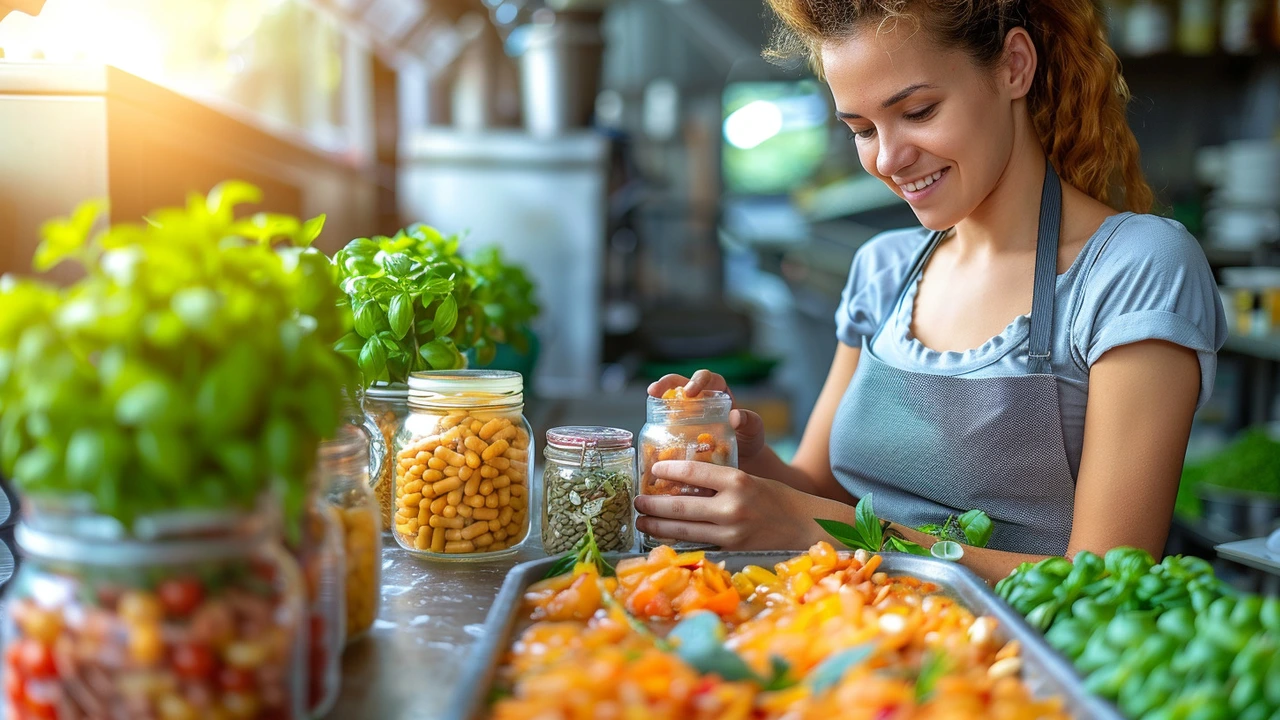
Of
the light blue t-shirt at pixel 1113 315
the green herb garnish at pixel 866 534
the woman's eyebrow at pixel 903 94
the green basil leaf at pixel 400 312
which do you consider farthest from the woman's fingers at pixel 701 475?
the woman's eyebrow at pixel 903 94

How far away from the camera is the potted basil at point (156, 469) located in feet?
1.92

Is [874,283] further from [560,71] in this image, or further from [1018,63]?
[560,71]


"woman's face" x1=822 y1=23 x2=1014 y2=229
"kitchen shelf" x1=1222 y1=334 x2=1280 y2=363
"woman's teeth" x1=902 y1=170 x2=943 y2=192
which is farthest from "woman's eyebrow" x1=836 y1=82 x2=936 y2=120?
"kitchen shelf" x1=1222 y1=334 x2=1280 y2=363

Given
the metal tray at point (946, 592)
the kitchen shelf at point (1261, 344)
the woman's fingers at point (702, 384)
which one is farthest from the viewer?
the kitchen shelf at point (1261, 344)

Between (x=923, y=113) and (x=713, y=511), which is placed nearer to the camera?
(x=713, y=511)

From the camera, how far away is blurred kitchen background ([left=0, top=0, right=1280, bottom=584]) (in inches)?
59.3

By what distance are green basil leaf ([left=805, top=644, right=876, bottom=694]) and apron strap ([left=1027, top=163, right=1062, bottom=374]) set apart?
772 mm

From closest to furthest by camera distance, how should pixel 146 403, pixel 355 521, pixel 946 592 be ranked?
1. pixel 146 403
2. pixel 355 521
3. pixel 946 592

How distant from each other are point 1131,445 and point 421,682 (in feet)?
2.94

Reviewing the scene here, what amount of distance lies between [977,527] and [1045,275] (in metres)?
0.45

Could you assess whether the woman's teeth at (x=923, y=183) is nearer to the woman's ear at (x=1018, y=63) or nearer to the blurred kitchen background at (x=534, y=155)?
the woman's ear at (x=1018, y=63)

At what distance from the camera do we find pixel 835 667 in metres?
0.73

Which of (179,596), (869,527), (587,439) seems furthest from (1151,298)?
(179,596)

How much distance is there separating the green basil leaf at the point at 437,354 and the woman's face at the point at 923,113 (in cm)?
66
